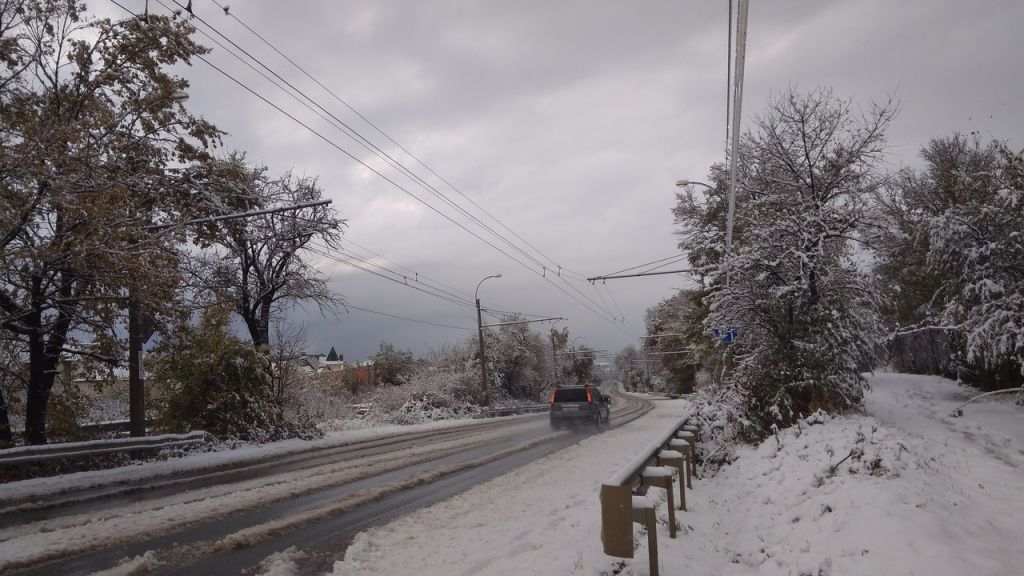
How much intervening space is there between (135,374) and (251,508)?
833 cm

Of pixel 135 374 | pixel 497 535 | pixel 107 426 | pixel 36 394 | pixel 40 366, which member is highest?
pixel 40 366

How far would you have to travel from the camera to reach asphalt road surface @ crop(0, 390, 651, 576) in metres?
5.55

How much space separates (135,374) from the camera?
544 inches

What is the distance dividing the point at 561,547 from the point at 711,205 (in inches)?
848

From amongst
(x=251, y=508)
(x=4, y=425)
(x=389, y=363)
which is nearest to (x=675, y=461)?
(x=251, y=508)

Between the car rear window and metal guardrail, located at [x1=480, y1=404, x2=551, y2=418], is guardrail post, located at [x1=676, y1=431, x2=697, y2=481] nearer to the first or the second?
the car rear window

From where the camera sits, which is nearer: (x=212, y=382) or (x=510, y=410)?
(x=212, y=382)

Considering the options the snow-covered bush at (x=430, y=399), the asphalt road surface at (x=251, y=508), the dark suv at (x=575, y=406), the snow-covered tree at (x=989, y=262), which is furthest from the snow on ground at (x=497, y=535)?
the snow-covered bush at (x=430, y=399)

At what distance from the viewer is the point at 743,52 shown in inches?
245

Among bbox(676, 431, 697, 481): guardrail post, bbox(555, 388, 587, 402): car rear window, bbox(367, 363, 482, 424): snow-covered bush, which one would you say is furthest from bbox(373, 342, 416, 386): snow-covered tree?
bbox(676, 431, 697, 481): guardrail post

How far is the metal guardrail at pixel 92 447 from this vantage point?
10666 millimetres

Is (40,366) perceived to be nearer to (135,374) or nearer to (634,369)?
(135,374)

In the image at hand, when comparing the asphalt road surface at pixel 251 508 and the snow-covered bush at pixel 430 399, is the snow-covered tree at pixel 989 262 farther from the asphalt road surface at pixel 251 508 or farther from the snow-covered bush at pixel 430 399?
the snow-covered bush at pixel 430 399

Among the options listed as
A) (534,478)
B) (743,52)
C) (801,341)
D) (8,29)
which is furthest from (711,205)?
(8,29)
